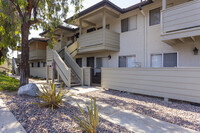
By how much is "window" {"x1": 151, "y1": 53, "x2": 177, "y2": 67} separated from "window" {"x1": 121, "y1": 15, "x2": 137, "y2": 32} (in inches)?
104

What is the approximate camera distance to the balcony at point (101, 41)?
8851 mm

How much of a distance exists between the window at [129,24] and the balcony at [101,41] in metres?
0.71

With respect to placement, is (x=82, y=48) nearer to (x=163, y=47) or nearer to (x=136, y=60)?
(x=136, y=60)

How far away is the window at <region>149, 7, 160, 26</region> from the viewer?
7844 millimetres

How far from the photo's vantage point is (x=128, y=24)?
30.3 feet

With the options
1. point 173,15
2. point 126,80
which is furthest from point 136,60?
point 173,15

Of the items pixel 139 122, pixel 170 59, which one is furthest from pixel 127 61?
pixel 139 122

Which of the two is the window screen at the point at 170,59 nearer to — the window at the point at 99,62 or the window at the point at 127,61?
the window at the point at 127,61

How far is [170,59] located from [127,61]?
2.89 meters

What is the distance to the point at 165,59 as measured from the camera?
7402 mm

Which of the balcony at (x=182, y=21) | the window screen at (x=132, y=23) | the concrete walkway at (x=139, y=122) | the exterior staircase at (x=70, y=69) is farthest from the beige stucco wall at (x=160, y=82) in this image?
the window screen at (x=132, y=23)

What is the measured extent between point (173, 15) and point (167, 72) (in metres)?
2.98

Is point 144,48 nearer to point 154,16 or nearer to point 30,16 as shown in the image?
point 154,16

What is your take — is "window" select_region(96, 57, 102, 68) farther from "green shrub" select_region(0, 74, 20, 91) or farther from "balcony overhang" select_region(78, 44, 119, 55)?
"green shrub" select_region(0, 74, 20, 91)
